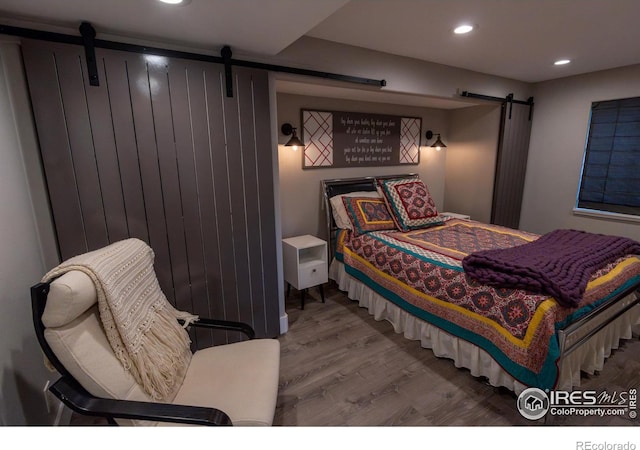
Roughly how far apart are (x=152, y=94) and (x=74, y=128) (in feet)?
1.39

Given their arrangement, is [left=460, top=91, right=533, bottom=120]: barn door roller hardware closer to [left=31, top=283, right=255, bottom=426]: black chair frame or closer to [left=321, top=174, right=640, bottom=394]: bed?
[left=321, top=174, right=640, bottom=394]: bed

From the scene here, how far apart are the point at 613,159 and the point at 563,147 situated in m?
0.46

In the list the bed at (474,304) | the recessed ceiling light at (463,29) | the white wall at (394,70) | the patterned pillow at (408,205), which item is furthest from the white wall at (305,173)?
the recessed ceiling light at (463,29)

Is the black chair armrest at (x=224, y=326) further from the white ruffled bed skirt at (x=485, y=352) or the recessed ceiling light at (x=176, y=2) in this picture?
the recessed ceiling light at (x=176, y=2)

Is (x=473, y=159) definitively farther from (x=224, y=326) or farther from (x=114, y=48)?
(x=114, y=48)

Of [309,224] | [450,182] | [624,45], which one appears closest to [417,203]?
[309,224]

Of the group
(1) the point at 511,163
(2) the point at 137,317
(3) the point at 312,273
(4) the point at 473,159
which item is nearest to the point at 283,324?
(3) the point at 312,273

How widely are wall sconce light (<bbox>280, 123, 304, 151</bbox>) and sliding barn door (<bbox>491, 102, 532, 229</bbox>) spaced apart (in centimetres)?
242

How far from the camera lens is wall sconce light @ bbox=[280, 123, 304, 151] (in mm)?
2783

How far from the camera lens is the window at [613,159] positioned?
2920 mm

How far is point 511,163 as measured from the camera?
360 centimetres

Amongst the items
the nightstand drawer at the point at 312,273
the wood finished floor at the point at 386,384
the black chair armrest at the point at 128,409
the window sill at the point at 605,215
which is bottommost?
the wood finished floor at the point at 386,384

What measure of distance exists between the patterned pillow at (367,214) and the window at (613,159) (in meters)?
2.29
